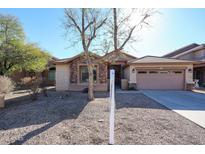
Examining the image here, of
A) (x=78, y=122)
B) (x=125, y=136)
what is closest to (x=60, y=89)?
(x=78, y=122)

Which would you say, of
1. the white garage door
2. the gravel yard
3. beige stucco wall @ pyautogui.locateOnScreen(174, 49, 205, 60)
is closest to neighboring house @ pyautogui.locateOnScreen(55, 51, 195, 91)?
the white garage door

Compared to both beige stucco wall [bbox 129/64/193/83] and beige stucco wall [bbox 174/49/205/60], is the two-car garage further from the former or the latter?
beige stucco wall [bbox 174/49/205/60]

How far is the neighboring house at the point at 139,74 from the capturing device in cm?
1641

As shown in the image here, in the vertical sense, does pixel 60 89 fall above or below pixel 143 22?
below

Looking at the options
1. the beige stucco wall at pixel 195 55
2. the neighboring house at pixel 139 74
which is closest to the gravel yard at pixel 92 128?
the neighboring house at pixel 139 74

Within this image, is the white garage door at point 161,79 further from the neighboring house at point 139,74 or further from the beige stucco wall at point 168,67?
the beige stucco wall at point 168,67

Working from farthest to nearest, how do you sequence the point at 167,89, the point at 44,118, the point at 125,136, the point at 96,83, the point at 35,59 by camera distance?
the point at 35,59
the point at 167,89
the point at 96,83
the point at 44,118
the point at 125,136

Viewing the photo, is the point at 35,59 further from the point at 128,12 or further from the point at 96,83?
the point at 128,12

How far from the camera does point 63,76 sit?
1712 centimetres

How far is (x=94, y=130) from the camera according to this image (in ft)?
17.3
